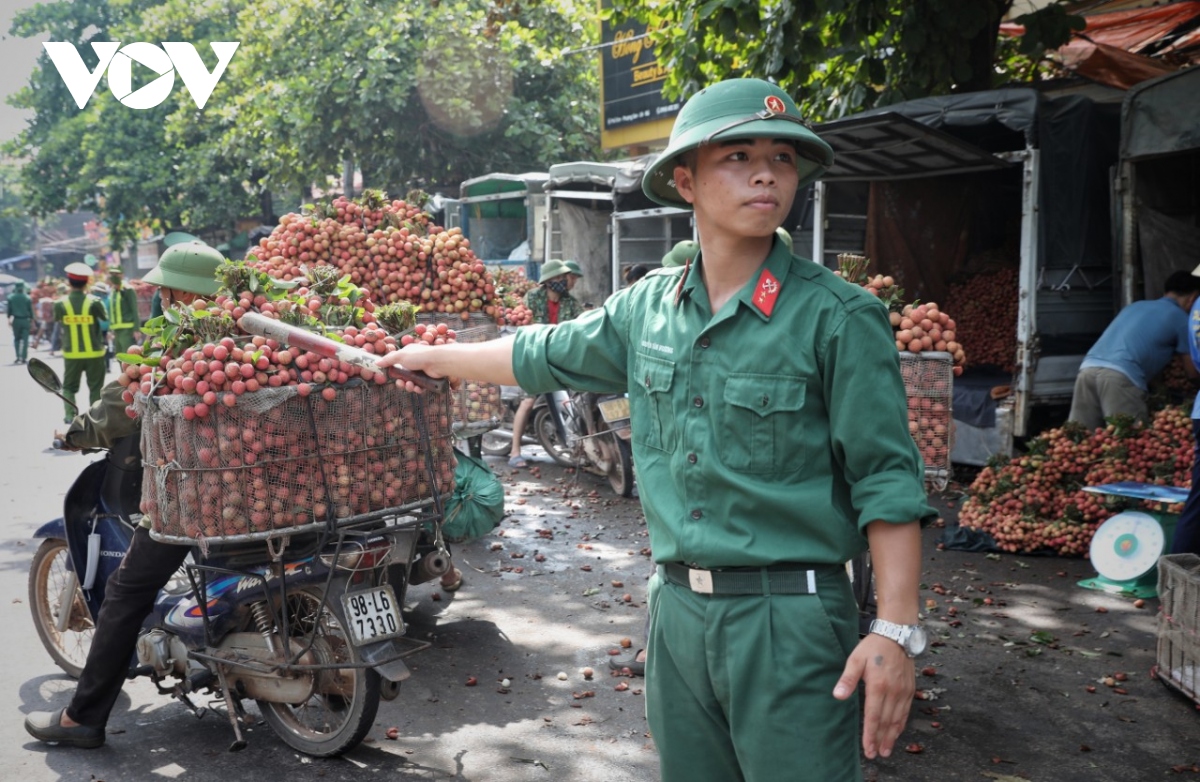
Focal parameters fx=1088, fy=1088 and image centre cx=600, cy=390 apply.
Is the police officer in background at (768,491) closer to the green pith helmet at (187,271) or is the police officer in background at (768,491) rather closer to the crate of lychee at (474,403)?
the green pith helmet at (187,271)

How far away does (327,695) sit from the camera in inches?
176

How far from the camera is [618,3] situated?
11.7m

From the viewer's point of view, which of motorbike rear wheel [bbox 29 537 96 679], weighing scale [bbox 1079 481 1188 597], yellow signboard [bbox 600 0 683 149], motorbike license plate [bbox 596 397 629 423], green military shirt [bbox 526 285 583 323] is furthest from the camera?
yellow signboard [bbox 600 0 683 149]

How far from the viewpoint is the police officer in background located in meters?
2.08

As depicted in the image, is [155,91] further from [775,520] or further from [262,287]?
[775,520]

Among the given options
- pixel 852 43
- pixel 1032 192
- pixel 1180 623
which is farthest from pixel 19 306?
pixel 1180 623

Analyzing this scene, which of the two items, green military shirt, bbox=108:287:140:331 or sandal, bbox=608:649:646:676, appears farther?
→ green military shirt, bbox=108:287:140:331

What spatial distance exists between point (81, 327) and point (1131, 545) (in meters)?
12.2

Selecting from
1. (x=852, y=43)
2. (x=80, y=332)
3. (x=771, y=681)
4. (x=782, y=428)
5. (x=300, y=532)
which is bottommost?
(x=300, y=532)

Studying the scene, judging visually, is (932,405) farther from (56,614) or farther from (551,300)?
(551,300)

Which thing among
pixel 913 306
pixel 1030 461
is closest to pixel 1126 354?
pixel 1030 461

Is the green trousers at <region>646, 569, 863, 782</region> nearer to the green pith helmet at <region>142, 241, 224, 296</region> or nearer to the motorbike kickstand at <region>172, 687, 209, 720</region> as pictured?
the motorbike kickstand at <region>172, 687, 209, 720</region>

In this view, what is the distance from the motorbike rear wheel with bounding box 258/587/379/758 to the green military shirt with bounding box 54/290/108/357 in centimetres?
1061

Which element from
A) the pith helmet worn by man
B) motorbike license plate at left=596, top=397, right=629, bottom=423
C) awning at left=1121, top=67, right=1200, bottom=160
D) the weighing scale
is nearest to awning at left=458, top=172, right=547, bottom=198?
the pith helmet worn by man
